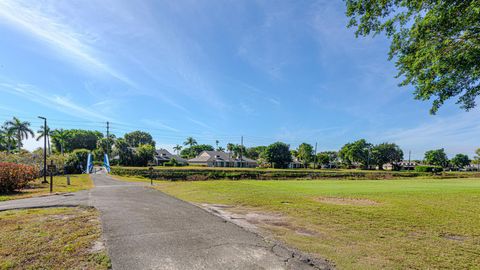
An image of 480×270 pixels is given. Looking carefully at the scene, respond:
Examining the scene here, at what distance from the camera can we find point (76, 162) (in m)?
48.6

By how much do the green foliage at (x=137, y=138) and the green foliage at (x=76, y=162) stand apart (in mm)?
52278

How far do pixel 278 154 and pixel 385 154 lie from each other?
4668cm

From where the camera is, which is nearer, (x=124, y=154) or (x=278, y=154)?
(x=124, y=154)

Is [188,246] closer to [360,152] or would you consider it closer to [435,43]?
[435,43]

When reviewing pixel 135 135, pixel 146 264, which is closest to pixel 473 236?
pixel 146 264

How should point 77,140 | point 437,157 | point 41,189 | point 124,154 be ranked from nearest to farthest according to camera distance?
point 41,189 → point 124,154 → point 77,140 → point 437,157

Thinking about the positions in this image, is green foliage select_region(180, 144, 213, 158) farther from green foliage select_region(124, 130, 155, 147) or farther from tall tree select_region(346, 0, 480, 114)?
tall tree select_region(346, 0, 480, 114)

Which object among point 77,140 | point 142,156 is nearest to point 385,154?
point 142,156

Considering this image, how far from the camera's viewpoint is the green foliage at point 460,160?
398ft

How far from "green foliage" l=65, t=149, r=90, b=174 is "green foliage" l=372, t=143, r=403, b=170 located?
313 ft

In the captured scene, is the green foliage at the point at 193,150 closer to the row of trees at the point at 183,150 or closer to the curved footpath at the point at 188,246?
the row of trees at the point at 183,150

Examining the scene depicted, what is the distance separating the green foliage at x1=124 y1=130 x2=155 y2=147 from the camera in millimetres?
103500

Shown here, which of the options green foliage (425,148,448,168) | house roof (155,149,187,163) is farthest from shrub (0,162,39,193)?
green foliage (425,148,448,168)

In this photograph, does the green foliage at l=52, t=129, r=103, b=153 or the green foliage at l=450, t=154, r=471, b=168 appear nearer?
the green foliage at l=52, t=129, r=103, b=153
